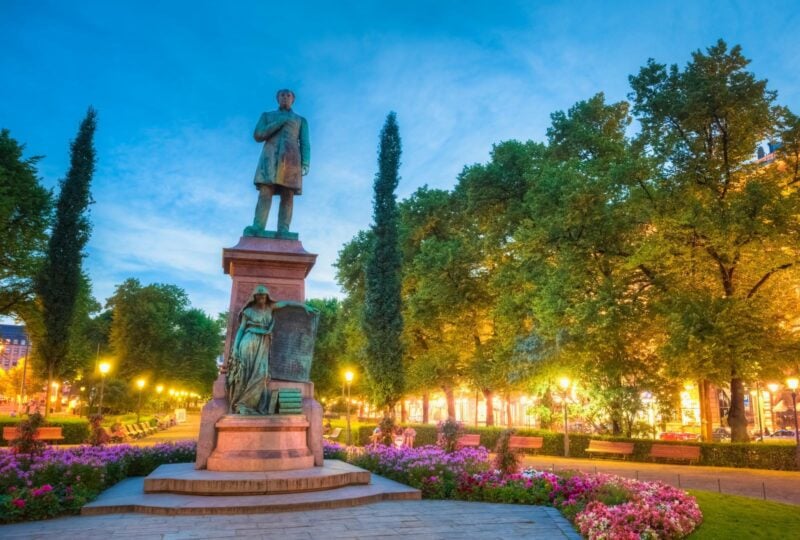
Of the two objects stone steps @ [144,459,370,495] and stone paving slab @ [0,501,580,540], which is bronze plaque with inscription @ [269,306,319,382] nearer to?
stone steps @ [144,459,370,495]

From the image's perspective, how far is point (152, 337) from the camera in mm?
54562

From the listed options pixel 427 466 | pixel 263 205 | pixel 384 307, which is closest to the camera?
pixel 427 466

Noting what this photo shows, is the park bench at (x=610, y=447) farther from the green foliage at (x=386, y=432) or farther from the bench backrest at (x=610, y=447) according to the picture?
the green foliage at (x=386, y=432)

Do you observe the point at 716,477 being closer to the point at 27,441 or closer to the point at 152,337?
the point at 27,441

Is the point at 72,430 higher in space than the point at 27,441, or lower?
lower

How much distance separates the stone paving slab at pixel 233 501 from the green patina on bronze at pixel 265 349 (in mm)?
2002

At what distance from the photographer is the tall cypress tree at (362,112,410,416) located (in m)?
27.7

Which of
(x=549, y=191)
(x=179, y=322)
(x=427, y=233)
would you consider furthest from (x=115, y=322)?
(x=549, y=191)

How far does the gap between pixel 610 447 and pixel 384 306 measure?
38.2 feet

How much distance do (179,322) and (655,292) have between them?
54129mm

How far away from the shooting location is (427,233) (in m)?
36.0

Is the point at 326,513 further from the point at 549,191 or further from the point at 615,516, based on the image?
the point at 549,191

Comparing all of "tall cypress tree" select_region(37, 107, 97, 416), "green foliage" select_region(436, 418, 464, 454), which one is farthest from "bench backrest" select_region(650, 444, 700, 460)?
"tall cypress tree" select_region(37, 107, 97, 416)

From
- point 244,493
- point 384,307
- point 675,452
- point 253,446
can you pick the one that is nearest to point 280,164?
point 253,446
